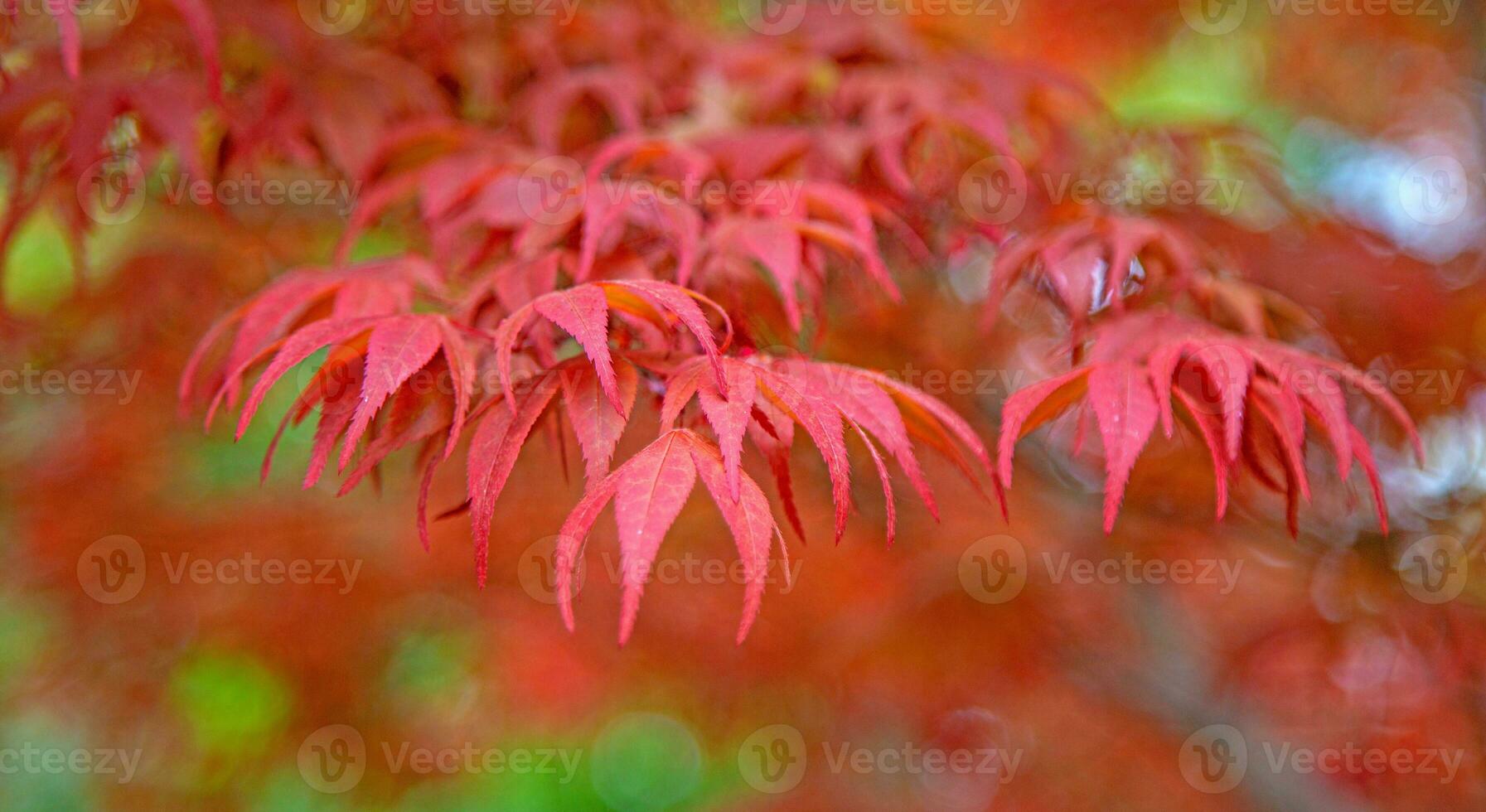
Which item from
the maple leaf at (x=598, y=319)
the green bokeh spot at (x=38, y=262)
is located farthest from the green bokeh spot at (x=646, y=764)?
the maple leaf at (x=598, y=319)

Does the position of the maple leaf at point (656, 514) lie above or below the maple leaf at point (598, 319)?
below

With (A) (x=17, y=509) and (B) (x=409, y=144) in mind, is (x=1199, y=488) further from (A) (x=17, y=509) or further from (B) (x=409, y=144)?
(A) (x=17, y=509)

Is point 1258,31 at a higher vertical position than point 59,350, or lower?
higher

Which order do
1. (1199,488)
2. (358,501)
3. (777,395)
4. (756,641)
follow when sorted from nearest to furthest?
1. (777,395)
2. (1199,488)
3. (358,501)
4. (756,641)

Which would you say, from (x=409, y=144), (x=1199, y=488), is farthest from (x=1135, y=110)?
(x=409, y=144)

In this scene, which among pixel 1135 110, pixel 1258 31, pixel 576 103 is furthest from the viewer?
pixel 1135 110

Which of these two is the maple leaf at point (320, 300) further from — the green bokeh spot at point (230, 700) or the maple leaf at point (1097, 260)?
the green bokeh spot at point (230, 700)

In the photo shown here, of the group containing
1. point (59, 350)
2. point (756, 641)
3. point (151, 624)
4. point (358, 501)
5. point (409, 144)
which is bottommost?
point (756, 641)
